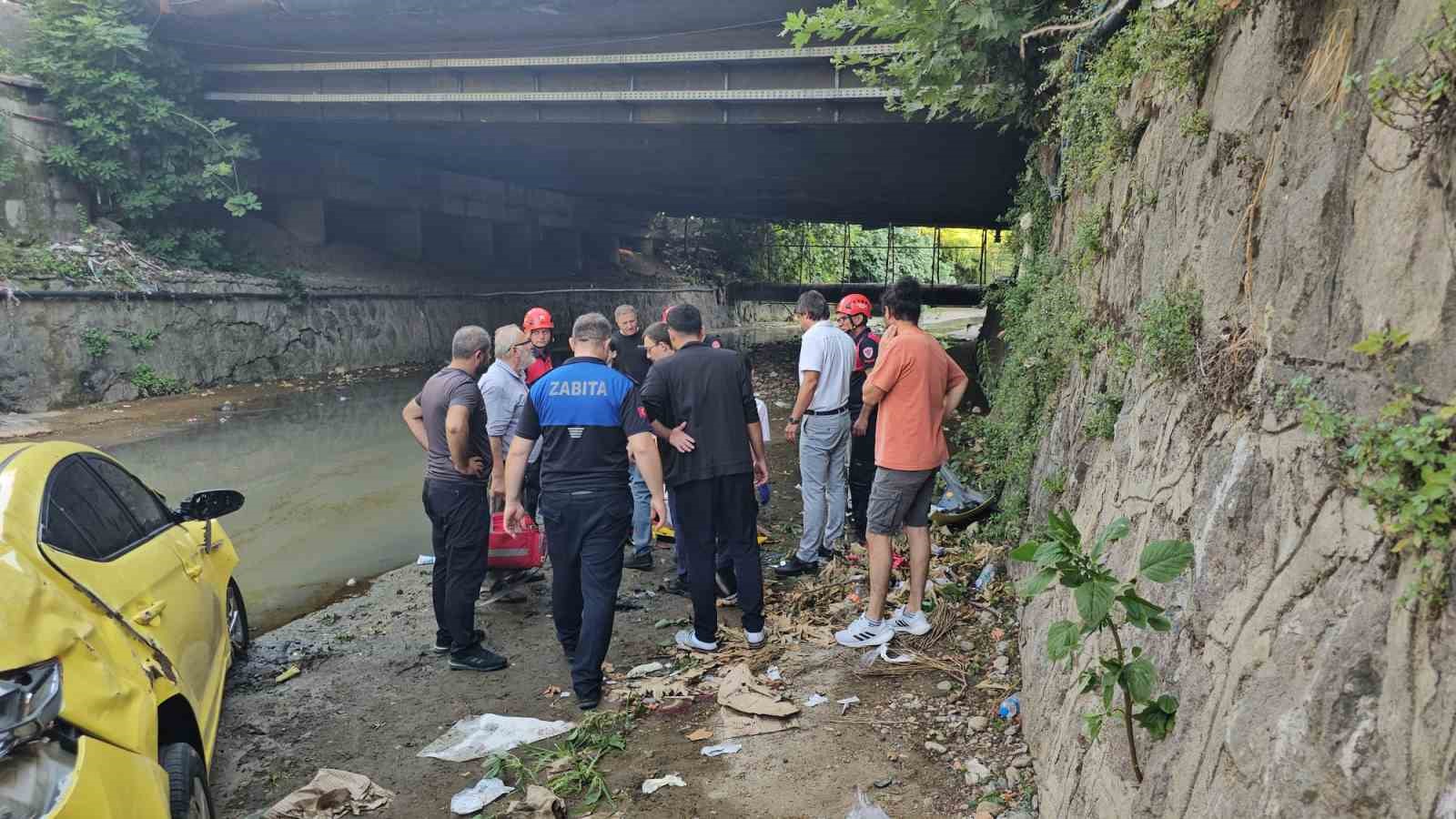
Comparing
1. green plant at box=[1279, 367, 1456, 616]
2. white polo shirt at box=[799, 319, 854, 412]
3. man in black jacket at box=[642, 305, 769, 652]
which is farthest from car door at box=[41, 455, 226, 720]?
white polo shirt at box=[799, 319, 854, 412]

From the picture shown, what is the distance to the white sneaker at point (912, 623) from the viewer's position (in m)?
4.92

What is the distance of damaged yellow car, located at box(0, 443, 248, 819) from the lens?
2.31m

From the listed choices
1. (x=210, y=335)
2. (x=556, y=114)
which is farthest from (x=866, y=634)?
(x=210, y=335)

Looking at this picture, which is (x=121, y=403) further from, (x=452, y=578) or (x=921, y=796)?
(x=921, y=796)

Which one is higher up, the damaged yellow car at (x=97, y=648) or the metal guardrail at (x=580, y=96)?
the metal guardrail at (x=580, y=96)

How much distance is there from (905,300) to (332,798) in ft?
12.7

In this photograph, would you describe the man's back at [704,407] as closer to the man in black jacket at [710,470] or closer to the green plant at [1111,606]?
the man in black jacket at [710,470]

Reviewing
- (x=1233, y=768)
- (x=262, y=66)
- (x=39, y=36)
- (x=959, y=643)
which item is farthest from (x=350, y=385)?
A: (x=1233, y=768)

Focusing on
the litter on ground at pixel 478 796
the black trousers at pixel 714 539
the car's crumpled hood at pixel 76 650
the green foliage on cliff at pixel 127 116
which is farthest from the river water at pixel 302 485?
the green foliage on cliff at pixel 127 116

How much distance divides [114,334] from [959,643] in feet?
52.6

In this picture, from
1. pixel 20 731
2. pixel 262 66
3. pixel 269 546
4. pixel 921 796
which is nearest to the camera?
pixel 20 731

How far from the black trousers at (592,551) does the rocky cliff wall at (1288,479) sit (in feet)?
7.68

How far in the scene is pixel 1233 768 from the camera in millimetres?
1895

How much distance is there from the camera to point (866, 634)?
4.94m
